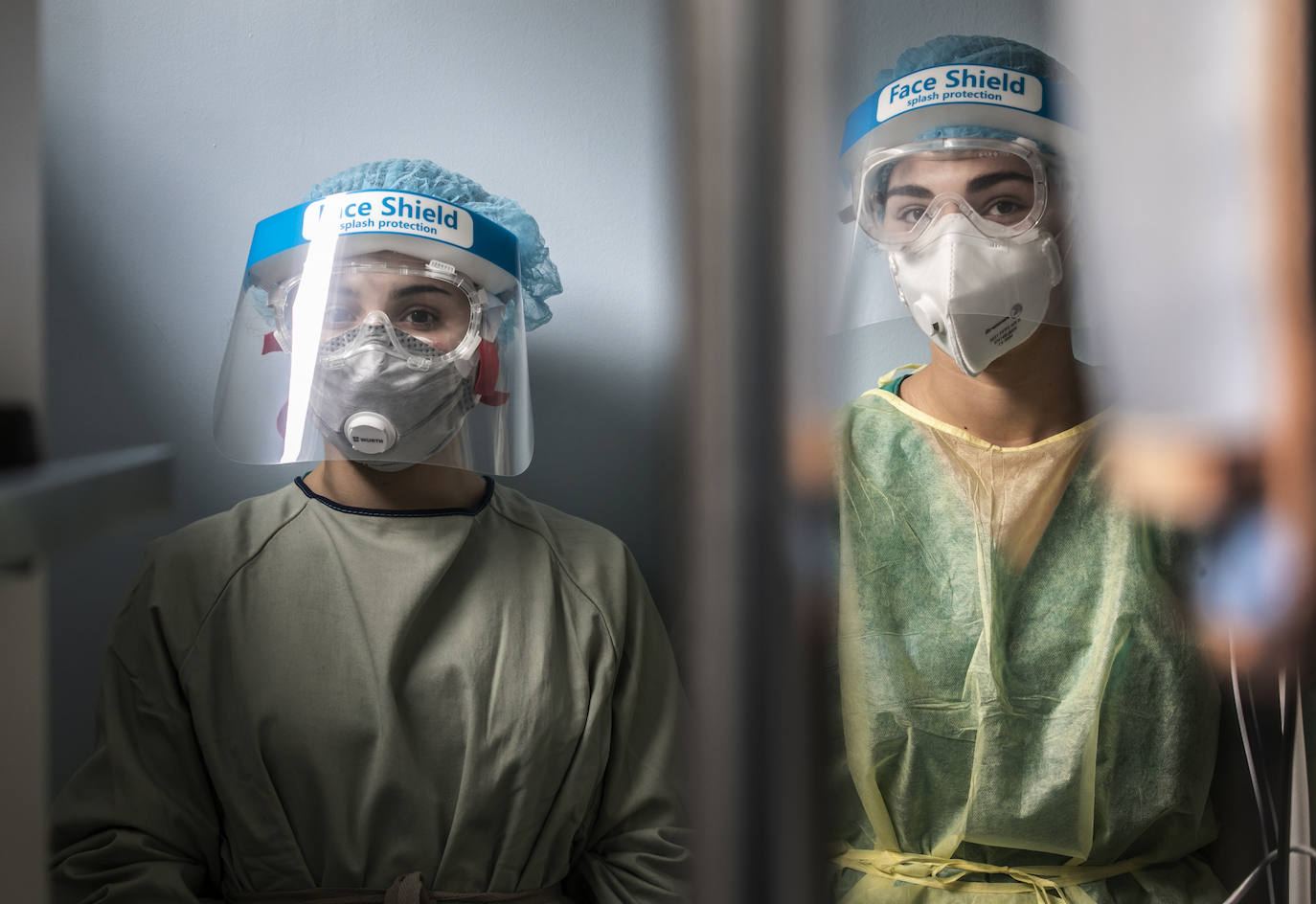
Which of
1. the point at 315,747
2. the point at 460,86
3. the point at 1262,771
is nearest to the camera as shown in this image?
the point at 1262,771

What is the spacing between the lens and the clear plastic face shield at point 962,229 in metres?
0.89

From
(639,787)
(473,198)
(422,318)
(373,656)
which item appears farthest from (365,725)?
(473,198)

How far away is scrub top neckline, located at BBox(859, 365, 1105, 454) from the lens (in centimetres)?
101

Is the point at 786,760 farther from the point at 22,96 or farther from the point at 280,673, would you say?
the point at 280,673

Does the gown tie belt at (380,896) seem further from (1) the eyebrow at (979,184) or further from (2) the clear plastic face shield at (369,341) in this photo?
(1) the eyebrow at (979,184)

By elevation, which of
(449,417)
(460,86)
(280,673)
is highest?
(460,86)

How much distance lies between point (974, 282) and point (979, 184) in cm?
9

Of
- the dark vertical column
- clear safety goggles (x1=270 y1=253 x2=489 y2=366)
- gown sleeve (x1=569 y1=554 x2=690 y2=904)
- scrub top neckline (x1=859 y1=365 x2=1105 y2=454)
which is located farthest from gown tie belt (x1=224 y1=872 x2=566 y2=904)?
the dark vertical column

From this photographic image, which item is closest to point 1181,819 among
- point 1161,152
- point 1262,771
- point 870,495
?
point 1262,771

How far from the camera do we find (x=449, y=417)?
3.55 ft

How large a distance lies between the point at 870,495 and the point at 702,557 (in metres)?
0.82

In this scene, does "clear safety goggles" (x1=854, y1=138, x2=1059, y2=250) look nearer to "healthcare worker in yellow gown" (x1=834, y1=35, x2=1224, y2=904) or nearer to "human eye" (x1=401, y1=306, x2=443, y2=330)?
"healthcare worker in yellow gown" (x1=834, y1=35, x2=1224, y2=904)

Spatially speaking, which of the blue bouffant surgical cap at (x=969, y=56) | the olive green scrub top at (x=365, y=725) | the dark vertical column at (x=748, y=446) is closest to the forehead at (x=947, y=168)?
the blue bouffant surgical cap at (x=969, y=56)

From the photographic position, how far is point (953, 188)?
0.92 m
